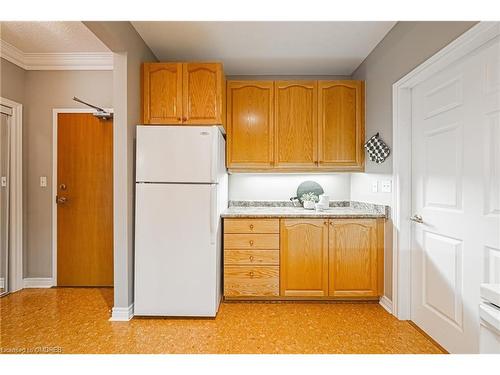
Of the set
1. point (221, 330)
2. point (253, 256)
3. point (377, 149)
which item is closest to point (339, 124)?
point (377, 149)

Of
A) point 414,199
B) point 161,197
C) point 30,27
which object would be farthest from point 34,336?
point 414,199

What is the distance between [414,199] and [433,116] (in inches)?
25.6

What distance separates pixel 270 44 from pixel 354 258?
215cm

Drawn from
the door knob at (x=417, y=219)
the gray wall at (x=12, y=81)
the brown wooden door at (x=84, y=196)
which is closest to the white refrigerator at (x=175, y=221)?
the brown wooden door at (x=84, y=196)

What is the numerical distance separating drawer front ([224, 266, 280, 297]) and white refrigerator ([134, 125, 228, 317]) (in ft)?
1.10

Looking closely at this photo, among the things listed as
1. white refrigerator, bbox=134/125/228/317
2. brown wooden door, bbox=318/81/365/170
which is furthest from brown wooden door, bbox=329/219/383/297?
white refrigerator, bbox=134/125/228/317

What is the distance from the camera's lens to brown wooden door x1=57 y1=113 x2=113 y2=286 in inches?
125

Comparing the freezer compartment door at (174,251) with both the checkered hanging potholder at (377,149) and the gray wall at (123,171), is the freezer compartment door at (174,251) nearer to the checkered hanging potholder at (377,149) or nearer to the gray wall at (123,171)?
the gray wall at (123,171)

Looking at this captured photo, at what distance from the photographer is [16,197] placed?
10.0 feet

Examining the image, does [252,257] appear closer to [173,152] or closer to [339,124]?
[173,152]

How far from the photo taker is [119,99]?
7.79ft

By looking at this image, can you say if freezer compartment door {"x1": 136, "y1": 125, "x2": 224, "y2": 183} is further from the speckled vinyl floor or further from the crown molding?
Result: the crown molding

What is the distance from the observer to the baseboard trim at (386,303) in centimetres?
253

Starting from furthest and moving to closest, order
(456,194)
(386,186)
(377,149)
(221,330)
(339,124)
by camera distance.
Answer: (339,124)
(377,149)
(386,186)
(221,330)
(456,194)
